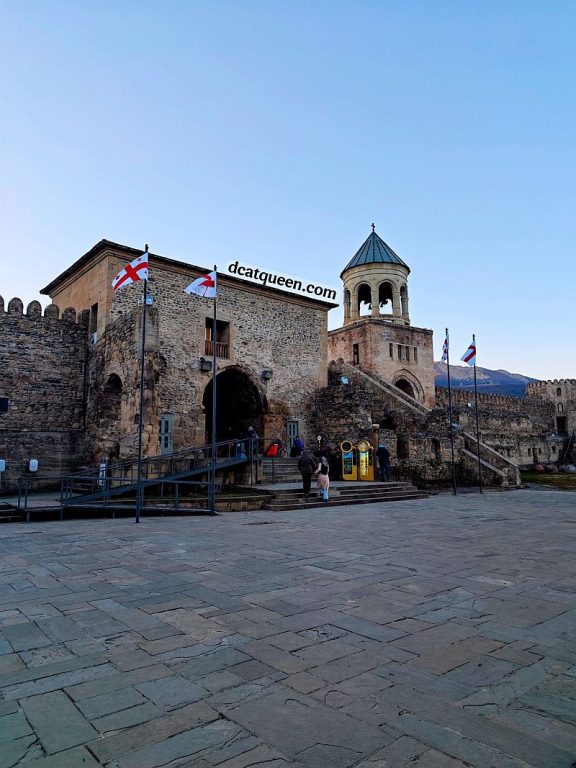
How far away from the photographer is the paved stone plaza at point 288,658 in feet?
7.66

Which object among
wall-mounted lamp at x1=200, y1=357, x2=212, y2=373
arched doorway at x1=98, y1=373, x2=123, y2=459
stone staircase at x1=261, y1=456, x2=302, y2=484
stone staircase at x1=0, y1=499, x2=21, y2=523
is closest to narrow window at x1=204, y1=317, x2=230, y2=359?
wall-mounted lamp at x1=200, y1=357, x2=212, y2=373

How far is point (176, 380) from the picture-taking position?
19.3 meters

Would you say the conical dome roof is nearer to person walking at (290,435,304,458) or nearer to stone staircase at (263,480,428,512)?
person walking at (290,435,304,458)

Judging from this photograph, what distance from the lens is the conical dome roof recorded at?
1304 inches

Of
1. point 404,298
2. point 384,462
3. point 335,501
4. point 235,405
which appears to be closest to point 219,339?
point 235,405

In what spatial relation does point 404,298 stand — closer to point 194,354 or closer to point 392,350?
point 392,350

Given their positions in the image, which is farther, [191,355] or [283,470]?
[191,355]

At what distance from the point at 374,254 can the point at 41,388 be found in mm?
23334

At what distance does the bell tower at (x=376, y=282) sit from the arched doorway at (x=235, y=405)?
12842mm

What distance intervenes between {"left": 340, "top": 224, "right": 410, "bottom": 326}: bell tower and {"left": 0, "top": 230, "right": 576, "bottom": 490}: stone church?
17.2ft

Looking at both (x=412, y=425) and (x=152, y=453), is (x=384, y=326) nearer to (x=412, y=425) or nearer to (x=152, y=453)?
(x=412, y=425)

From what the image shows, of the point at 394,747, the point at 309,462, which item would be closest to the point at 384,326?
the point at 309,462

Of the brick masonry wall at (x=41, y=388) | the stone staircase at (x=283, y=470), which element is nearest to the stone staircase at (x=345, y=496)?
the stone staircase at (x=283, y=470)

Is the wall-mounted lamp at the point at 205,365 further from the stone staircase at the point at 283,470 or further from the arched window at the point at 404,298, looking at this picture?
the arched window at the point at 404,298
